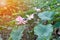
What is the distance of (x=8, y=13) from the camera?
3.20 meters

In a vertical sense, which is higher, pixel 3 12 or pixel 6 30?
pixel 3 12

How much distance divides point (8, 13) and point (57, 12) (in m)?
1.40

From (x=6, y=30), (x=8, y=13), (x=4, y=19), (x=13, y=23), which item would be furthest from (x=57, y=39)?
(x=8, y=13)

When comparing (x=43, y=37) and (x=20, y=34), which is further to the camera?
(x=20, y=34)

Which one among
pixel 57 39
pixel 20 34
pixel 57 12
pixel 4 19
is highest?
pixel 4 19

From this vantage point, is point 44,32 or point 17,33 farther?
point 17,33

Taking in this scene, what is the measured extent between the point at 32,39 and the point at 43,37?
32 cm

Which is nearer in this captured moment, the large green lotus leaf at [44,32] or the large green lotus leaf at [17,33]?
the large green lotus leaf at [44,32]

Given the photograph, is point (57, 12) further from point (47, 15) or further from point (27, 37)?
point (27, 37)

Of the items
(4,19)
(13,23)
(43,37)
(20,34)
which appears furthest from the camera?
(4,19)

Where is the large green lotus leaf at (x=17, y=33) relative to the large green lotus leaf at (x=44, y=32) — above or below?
above

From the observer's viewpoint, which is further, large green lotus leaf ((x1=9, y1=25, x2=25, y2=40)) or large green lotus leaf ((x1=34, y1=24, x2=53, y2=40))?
large green lotus leaf ((x1=9, y1=25, x2=25, y2=40))

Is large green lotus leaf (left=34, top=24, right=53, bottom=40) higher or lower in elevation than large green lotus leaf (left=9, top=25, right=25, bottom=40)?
lower

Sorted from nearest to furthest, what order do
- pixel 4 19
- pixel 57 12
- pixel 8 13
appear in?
1. pixel 57 12
2. pixel 4 19
3. pixel 8 13
